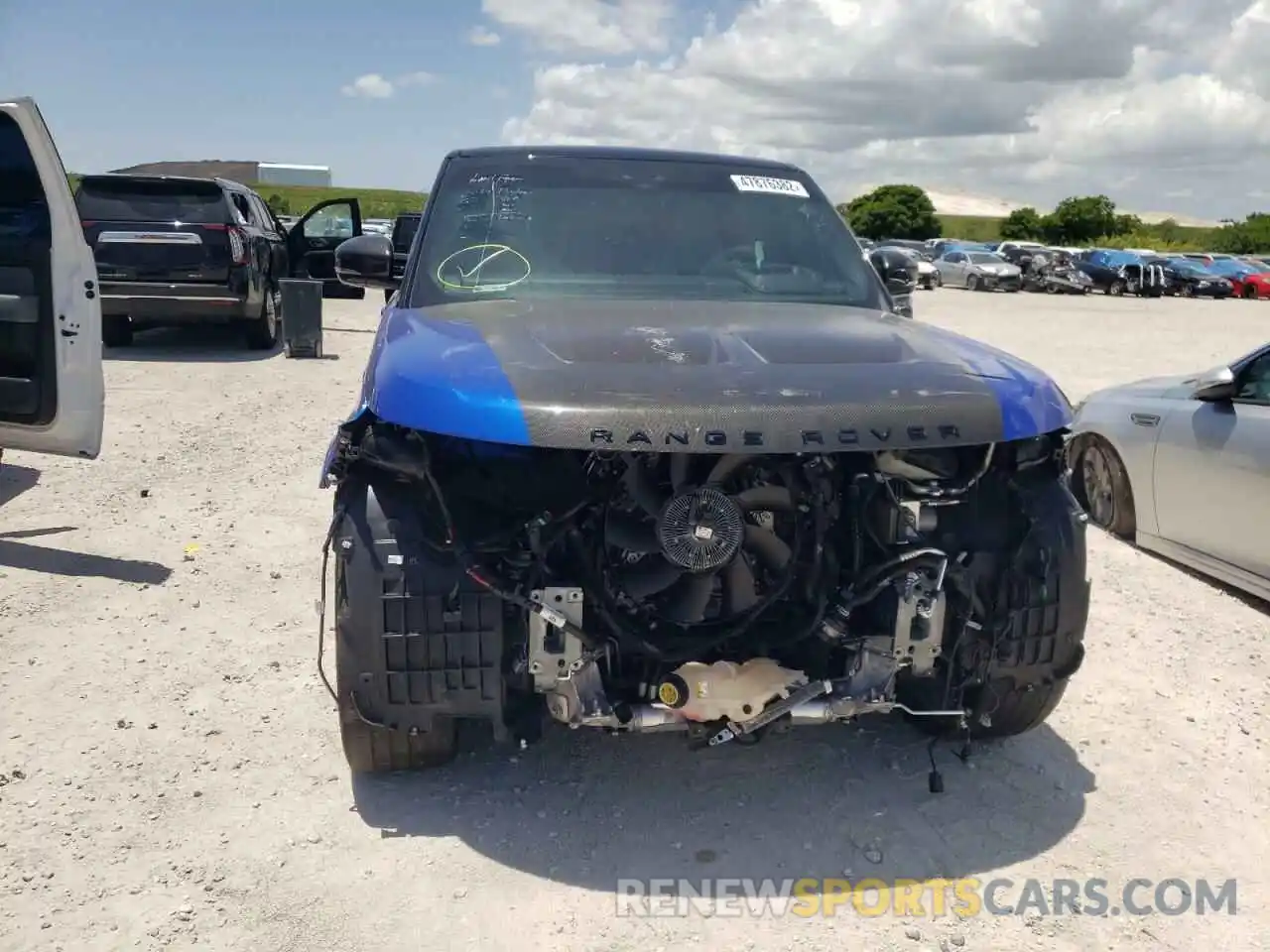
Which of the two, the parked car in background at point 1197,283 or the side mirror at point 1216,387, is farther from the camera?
the parked car in background at point 1197,283

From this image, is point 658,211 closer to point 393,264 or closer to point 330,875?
point 393,264

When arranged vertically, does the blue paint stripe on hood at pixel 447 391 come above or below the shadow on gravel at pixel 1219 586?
above

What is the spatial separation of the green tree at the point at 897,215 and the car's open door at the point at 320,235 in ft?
236

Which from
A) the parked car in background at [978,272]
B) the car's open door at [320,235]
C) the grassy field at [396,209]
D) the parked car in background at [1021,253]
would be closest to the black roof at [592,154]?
the car's open door at [320,235]

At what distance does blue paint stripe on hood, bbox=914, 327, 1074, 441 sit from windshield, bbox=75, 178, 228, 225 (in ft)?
33.8

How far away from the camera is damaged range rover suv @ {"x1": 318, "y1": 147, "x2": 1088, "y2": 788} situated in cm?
285

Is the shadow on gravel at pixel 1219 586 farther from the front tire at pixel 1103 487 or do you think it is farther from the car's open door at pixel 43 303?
the car's open door at pixel 43 303

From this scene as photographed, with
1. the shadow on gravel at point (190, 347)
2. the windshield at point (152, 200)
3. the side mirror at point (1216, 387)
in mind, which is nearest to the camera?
the side mirror at point (1216, 387)

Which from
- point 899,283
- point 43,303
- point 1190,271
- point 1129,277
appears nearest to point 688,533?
point 899,283

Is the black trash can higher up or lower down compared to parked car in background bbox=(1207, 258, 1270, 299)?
lower down

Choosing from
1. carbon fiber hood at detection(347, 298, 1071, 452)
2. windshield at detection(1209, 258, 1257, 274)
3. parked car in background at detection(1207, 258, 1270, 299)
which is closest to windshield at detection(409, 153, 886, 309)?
carbon fiber hood at detection(347, 298, 1071, 452)

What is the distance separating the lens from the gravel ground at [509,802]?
287 centimetres

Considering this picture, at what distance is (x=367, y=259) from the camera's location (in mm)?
4980

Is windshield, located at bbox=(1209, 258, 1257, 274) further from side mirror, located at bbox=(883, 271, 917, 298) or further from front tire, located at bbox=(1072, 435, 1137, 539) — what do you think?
side mirror, located at bbox=(883, 271, 917, 298)
